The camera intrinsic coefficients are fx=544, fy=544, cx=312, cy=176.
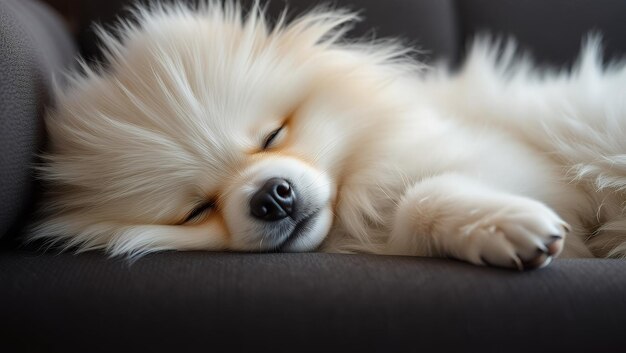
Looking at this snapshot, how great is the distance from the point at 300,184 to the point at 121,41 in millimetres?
648

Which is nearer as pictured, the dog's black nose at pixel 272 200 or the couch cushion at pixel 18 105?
the couch cushion at pixel 18 105

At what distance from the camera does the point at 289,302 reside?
779 millimetres

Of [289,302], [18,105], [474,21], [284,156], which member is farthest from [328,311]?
[474,21]

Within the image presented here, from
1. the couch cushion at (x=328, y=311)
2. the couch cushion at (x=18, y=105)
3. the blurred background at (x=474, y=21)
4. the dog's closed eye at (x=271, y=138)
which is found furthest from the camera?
the blurred background at (x=474, y=21)

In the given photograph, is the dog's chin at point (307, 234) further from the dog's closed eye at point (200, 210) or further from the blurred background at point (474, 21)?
the blurred background at point (474, 21)

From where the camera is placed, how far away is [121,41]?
1.39 meters

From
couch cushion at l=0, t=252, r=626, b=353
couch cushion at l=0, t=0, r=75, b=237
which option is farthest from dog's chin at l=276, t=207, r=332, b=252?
couch cushion at l=0, t=0, r=75, b=237

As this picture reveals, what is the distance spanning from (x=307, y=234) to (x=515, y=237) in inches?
17.1

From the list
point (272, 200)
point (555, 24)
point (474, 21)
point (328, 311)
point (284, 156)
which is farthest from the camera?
point (474, 21)

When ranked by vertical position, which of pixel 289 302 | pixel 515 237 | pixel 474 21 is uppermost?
pixel 474 21

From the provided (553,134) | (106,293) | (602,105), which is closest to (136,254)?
(106,293)

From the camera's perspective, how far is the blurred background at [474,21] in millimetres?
1910

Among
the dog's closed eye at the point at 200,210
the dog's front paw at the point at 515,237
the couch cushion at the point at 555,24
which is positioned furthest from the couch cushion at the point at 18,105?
the couch cushion at the point at 555,24

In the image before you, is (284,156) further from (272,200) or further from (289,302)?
(289,302)
